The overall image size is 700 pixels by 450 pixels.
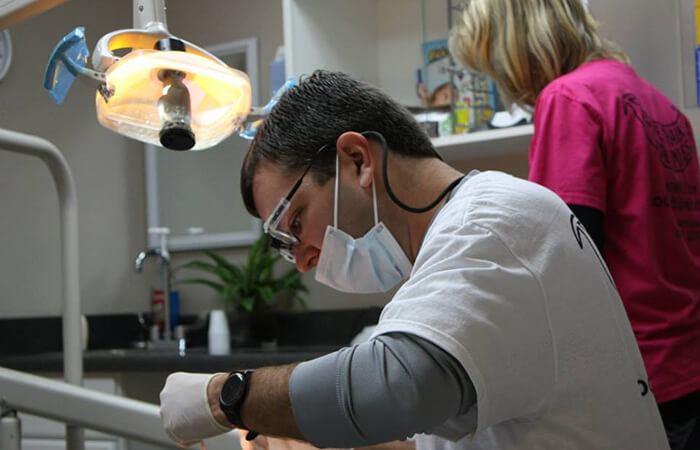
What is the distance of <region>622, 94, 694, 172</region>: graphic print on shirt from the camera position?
1.32m

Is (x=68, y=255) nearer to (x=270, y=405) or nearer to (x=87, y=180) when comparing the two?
(x=270, y=405)

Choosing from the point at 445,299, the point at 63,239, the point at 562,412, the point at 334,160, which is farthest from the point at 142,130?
the point at 562,412

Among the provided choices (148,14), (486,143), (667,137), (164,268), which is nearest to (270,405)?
(148,14)

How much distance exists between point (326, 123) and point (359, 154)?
0.20ft

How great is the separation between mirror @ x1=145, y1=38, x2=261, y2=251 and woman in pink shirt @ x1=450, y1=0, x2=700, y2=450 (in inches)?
70.0

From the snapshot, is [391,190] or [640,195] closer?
[391,190]

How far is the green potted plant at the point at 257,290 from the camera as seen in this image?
2.80 meters

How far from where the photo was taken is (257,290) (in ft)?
9.18

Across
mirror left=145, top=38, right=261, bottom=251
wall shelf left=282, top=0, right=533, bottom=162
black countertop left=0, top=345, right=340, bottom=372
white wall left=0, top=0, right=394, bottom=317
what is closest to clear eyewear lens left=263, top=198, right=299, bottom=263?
black countertop left=0, top=345, right=340, bottom=372

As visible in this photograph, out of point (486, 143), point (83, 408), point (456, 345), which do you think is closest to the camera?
point (456, 345)

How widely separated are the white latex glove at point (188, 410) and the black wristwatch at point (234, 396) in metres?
0.04

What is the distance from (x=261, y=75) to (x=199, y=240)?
2.21 ft

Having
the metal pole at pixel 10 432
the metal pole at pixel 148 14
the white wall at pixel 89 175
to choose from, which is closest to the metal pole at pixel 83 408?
the metal pole at pixel 10 432

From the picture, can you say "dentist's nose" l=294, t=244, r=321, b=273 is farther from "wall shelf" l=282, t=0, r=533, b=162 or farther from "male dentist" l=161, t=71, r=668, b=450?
"wall shelf" l=282, t=0, r=533, b=162
